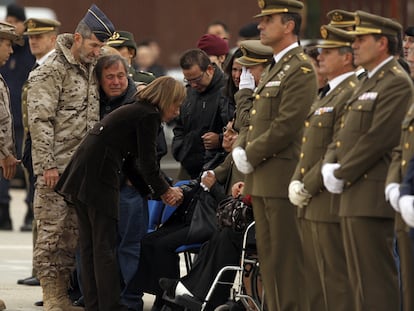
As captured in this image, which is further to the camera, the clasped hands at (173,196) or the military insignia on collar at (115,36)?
the military insignia on collar at (115,36)

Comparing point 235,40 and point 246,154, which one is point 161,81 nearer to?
Result: point 246,154

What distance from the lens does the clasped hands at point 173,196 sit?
1008 centimetres

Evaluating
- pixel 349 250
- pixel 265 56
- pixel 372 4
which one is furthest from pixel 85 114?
pixel 372 4

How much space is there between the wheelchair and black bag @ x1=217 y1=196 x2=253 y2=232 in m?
0.06

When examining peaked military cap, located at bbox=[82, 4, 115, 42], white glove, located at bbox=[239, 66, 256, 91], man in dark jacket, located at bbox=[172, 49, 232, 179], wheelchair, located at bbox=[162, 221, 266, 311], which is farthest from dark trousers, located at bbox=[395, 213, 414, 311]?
peaked military cap, located at bbox=[82, 4, 115, 42]

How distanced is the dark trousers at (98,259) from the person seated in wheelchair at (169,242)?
478mm

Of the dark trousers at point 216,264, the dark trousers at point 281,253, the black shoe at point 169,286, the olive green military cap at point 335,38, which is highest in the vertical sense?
the olive green military cap at point 335,38

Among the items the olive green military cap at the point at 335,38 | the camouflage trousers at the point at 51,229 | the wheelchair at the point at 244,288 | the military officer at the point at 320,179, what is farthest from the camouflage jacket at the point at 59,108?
the olive green military cap at the point at 335,38

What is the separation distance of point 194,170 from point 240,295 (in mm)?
2073

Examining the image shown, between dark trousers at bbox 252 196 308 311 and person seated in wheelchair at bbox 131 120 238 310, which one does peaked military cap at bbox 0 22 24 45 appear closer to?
person seated in wheelchair at bbox 131 120 238 310

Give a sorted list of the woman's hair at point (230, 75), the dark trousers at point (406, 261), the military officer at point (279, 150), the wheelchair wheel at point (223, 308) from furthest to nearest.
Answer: the woman's hair at point (230, 75) → the wheelchair wheel at point (223, 308) → the military officer at point (279, 150) → the dark trousers at point (406, 261)

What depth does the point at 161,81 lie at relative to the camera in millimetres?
9891

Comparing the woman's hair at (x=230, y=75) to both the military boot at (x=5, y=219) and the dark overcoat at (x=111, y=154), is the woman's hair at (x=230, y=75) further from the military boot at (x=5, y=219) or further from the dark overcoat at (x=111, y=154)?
the military boot at (x=5, y=219)

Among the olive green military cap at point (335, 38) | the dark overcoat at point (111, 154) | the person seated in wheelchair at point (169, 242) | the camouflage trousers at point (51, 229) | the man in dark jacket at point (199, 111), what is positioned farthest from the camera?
the man in dark jacket at point (199, 111)
